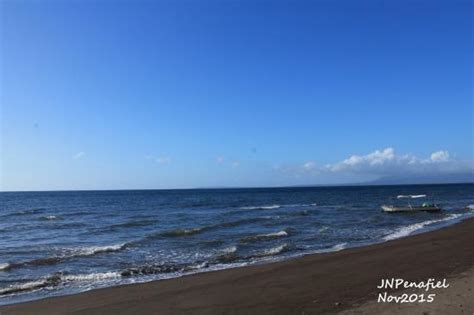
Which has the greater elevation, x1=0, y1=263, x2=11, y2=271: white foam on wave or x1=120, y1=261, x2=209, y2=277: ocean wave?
x1=0, y1=263, x2=11, y2=271: white foam on wave

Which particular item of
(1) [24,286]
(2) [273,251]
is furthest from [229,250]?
(1) [24,286]

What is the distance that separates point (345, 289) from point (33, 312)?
7.06m

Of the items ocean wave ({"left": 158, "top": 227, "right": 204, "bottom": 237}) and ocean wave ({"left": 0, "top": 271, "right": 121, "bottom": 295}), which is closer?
ocean wave ({"left": 0, "top": 271, "right": 121, "bottom": 295})

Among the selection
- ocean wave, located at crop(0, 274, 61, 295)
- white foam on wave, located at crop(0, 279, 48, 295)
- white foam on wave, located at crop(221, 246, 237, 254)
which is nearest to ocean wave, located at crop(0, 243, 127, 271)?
ocean wave, located at crop(0, 274, 61, 295)

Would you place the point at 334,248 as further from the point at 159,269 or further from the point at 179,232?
the point at 179,232

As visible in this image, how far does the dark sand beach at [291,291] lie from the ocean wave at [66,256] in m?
6.04

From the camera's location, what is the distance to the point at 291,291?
1146 cm

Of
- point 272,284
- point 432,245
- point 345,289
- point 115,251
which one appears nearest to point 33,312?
point 272,284

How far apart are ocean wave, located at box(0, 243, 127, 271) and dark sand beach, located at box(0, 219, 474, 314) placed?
19.8 feet

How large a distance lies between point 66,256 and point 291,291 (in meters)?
11.2

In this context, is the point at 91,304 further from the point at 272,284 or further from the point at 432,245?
the point at 432,245

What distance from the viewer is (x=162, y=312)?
10070 millimetres

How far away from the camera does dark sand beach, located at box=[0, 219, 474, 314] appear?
9586 millimetres

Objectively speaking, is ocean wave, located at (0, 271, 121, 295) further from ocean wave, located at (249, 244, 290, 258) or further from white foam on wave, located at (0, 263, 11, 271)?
ocean wave, located at (249, 244, 290, 258)
